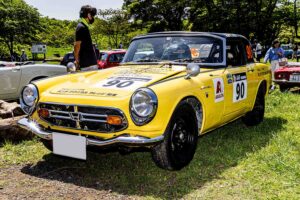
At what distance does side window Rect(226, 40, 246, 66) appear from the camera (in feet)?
16.9

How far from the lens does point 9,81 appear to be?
786 cm

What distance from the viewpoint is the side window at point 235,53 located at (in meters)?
5.14

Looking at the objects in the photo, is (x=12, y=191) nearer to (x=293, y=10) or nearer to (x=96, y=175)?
(x=96, y=175)

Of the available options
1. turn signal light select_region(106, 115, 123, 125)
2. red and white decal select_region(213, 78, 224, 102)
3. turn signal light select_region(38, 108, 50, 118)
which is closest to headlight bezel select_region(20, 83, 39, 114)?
turn signal light select_region(38, 108, 50, 118)

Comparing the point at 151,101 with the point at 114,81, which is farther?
the point at 114,81

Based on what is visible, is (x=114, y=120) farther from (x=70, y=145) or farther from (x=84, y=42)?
(x=84, y=42)

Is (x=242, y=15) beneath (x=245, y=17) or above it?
above

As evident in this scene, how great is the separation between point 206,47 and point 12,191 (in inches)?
115

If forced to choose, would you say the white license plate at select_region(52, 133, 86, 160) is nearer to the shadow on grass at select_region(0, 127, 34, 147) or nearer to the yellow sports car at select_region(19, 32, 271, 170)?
the yellow sports car at select_region(19, 32, 271, 170)

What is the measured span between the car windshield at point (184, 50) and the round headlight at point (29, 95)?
61.5 inches

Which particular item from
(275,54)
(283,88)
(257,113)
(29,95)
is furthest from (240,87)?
(275,54)

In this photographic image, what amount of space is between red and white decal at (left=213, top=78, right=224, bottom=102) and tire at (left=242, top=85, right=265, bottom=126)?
1537 mm

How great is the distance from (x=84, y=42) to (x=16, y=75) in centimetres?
292

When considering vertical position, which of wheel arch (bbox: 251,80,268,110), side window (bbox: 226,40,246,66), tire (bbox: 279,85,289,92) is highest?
side window (bbox: 226,40,246,66)
